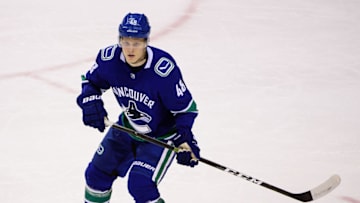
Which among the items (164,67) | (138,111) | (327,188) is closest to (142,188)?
(138,111)

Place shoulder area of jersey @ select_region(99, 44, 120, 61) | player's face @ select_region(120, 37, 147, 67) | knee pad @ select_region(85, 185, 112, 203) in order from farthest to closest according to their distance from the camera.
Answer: knee pad @ select_region(85, 185, 112, 203) → shoulder area of jersey @ select_region(99, 44, 120, 61) → player's face @ select_region(120, 37, 147, 67)

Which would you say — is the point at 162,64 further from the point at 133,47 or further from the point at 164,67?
the point at 133,47

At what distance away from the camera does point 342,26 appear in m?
7.59

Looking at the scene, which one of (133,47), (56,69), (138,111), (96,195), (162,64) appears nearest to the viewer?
(133,47)

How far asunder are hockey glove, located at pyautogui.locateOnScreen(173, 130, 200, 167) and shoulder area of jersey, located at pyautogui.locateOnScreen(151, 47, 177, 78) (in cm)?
29

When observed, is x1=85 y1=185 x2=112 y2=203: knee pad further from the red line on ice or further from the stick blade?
the red line on ice

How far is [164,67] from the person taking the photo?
363 cm

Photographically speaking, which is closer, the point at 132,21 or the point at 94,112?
the point at 132,21

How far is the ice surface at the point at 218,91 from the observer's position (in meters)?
4.72

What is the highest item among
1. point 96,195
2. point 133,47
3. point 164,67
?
point 133,47

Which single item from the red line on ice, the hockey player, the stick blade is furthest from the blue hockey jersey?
the red line on ice

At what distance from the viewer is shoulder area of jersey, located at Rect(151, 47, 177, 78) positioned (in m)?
3.61

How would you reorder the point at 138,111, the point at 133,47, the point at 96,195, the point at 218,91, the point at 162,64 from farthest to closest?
the point at 218,91 → the point at 96,195 → the point at 138,111 → the point at 162,64 → the point at 133,47

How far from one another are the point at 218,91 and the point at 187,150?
2.38 metres
